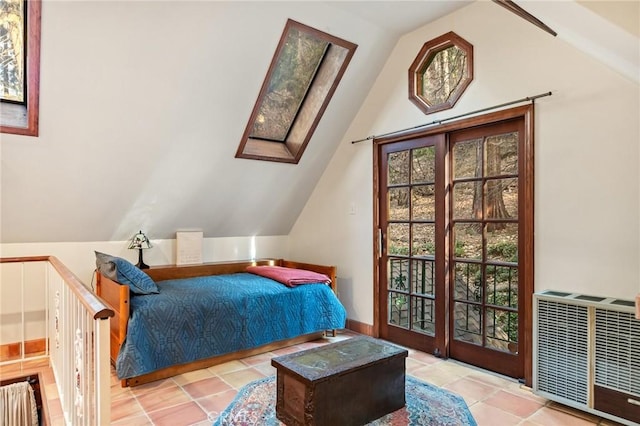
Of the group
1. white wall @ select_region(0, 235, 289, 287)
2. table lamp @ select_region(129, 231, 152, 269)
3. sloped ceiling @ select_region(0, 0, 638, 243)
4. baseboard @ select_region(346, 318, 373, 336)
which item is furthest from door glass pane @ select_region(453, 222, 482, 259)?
table lamp @ select_region(129, 231, 152, 269)

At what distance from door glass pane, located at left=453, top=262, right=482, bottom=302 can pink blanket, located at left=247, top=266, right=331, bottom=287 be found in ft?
4.06

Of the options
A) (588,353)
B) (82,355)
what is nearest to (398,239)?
(588,353)

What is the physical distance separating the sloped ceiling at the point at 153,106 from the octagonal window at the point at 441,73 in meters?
0.26

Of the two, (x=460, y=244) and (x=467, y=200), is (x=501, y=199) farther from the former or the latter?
(x=460, y=244)

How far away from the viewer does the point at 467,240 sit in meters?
3.17

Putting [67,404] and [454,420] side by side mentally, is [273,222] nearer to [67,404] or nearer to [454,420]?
[67,404]

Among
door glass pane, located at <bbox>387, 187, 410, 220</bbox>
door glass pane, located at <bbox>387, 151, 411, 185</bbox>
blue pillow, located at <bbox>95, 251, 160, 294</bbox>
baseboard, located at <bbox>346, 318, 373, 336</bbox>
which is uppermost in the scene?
door glass pane, located at <bbox>387, 151, 411, 185</bbox>

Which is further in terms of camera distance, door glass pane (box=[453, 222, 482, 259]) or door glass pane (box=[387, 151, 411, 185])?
door glass pane (box=[387, 151, 411, 185])

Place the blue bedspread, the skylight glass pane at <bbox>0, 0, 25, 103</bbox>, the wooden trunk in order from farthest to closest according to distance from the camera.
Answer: the blue bedspread, the skylight glass pane at <bbox>0, 0, 25, 103</bbox>, the wooden trunk

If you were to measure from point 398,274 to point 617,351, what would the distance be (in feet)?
5.83

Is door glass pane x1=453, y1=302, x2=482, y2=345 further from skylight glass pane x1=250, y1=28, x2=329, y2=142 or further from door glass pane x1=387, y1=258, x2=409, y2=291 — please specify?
skylight glass pane x1=250, y1=28, x2=329, y2=142

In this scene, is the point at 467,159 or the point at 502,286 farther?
the point at 467,159

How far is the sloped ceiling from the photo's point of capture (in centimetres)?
260

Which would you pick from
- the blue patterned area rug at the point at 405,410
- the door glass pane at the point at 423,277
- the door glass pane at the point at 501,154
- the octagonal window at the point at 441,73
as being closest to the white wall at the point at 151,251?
the door glass pane at the point at 423,277
